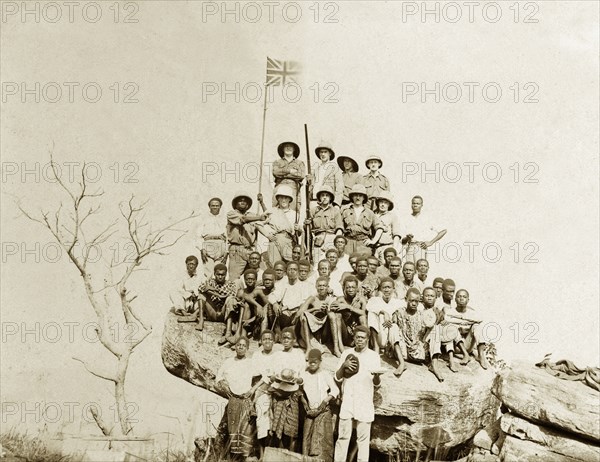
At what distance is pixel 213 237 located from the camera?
1162 cm

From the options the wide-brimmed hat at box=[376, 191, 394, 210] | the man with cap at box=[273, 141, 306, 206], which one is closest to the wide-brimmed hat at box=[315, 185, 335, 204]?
the man with cap at box=[273, 141, 306, 206]

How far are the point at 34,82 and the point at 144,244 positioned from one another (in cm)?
333

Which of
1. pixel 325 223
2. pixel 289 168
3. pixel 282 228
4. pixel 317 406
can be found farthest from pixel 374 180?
pixel 317 406

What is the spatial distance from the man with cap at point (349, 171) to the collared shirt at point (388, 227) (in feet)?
2.23

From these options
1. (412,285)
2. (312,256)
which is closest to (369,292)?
(412,285)

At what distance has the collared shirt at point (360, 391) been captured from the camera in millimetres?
9141

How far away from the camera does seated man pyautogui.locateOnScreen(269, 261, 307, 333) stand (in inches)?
396

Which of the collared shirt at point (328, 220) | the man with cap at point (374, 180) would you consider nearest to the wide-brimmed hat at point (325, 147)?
the man with cap at point (374, 180)

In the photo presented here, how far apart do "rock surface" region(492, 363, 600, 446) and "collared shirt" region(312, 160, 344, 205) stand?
3.54 meters

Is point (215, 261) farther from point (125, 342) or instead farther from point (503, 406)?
point (503, 406)

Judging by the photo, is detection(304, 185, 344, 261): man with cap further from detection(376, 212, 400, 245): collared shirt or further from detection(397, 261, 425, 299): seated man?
detection(397, 261, 425, 299): seated man

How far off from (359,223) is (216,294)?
2302 mm

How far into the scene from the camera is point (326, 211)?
11320mm

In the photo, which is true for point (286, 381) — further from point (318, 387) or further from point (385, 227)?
point (385, 227)
